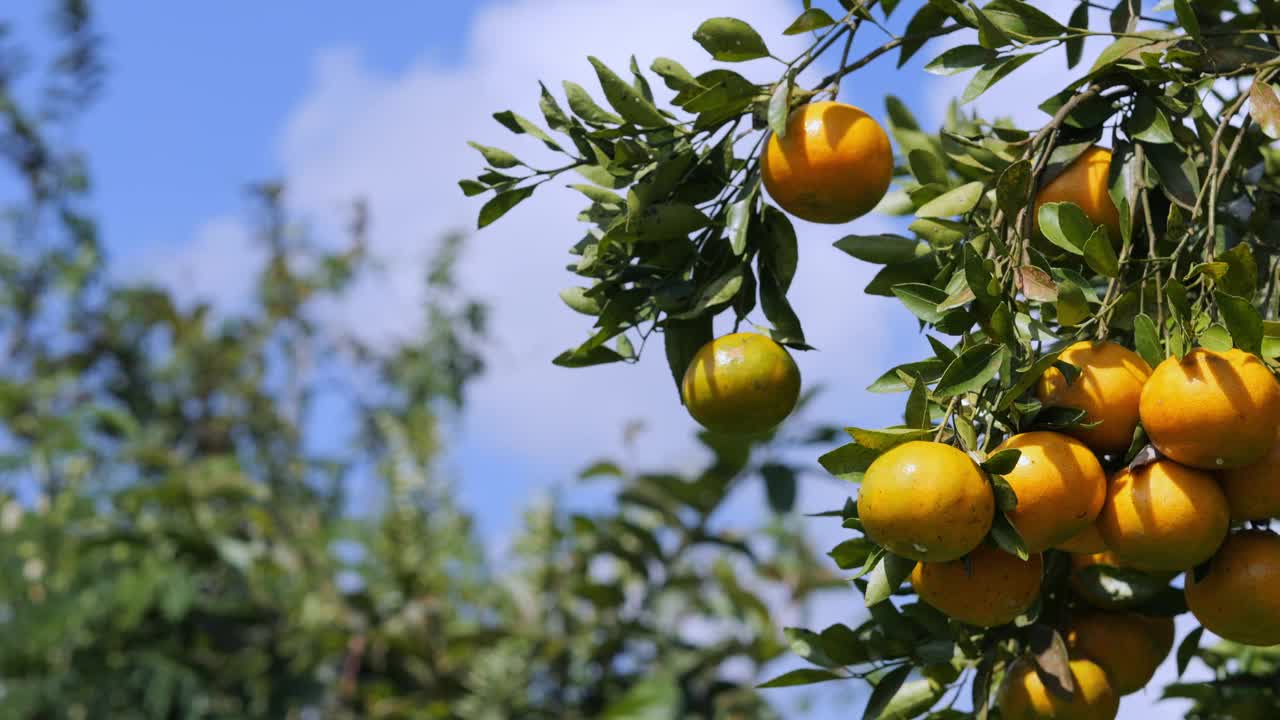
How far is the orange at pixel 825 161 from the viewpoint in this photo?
1229 millimetres

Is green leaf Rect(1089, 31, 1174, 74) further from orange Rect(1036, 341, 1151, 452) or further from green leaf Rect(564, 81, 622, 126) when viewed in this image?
green leaf Rect(564, 81, 622, 126)

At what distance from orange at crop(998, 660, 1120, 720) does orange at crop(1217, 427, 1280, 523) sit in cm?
21

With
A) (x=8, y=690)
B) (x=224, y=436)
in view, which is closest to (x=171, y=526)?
(x=8, y=690)

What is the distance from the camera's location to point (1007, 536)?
3.36ft

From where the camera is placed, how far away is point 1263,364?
1.04m

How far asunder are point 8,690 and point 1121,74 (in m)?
3.07

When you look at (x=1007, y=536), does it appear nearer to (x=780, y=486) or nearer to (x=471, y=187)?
(x=471, y=187)

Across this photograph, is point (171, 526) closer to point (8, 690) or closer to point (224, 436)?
point (8, 690)

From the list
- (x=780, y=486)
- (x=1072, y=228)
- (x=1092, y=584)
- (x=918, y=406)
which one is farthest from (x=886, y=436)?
(x=780, y=486)

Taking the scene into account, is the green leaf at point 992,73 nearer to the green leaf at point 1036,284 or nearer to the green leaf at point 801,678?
the green leaf at point 1036,284

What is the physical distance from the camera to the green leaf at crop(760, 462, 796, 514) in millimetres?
2277

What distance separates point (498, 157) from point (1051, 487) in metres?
0.62

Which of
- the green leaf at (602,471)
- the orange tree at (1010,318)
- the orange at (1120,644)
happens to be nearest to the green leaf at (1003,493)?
the orange tree at (1010,318)

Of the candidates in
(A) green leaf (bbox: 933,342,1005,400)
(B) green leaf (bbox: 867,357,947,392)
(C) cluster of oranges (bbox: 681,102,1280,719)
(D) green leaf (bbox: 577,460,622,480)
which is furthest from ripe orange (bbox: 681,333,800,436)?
(D) green leaf (bbox: 577,460,622,480)
